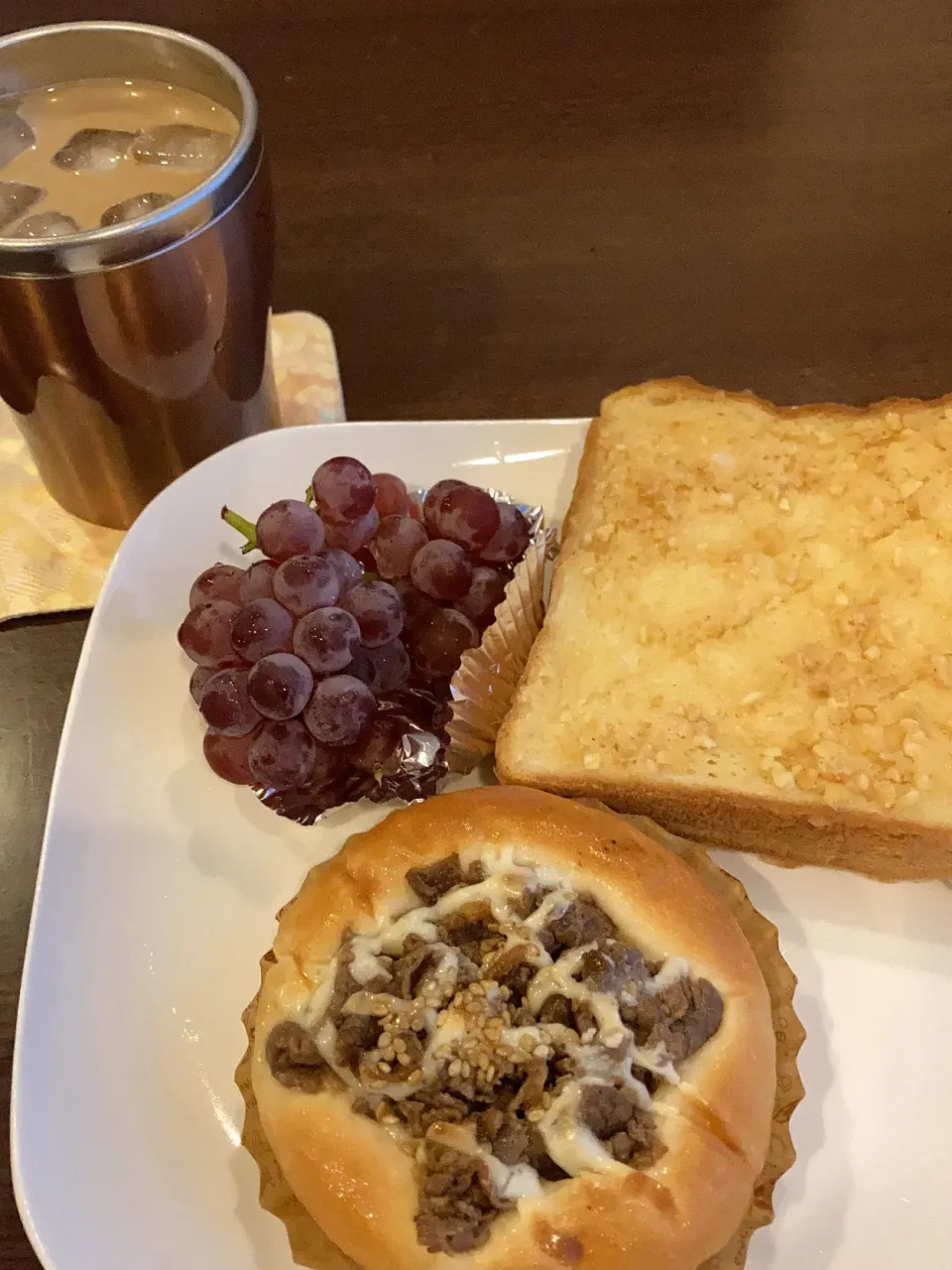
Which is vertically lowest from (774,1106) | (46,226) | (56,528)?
(774,1106)

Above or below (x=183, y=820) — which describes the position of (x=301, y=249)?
above

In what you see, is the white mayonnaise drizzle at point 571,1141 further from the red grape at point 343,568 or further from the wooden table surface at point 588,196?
the wooden table surface at point 588,196

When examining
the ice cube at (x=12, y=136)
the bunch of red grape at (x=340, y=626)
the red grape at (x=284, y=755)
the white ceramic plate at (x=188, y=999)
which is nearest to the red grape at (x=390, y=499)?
the bunch of red grape at (x=340, y=626)

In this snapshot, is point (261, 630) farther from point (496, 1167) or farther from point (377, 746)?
point (496, 1167)

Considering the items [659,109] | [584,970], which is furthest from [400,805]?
[659,109]

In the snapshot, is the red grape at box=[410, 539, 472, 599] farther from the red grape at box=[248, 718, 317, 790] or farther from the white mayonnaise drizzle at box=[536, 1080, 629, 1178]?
the white mayonnaise drizzle at box=[536, 1080, 629, 1178]

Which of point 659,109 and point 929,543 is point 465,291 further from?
point 929,543

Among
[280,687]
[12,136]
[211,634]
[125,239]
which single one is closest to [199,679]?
[211,634]
